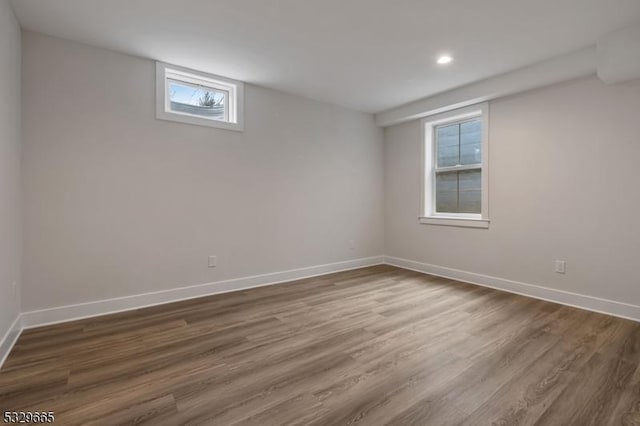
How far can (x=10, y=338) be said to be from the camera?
89.7 inches

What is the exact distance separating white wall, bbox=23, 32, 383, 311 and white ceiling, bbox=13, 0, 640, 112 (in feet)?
1.44

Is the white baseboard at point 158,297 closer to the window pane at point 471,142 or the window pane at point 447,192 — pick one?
the window pane at point 447,192

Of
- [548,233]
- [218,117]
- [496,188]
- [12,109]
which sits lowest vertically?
[548,233]

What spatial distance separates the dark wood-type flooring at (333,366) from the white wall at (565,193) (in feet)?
1.63

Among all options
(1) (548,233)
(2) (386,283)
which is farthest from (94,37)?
(1) (548,233)

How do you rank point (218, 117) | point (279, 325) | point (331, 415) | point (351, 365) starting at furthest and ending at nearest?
point (218, 117) < point (279, 325) < point (351, 365) < point (331, 415)

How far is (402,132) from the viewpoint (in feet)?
16.5

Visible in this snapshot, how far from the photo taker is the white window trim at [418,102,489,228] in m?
3.94

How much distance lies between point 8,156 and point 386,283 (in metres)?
3.96

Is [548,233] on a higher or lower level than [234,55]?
lower

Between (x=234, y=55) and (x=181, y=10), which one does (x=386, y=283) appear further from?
(x=181, y=10)

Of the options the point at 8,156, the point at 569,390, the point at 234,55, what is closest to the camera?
the point at 569,390

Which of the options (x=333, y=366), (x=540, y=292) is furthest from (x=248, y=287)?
(x=540, y=292)

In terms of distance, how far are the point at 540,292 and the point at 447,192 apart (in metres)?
1.77
